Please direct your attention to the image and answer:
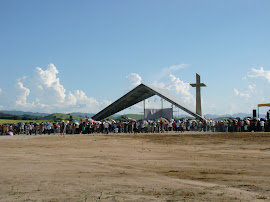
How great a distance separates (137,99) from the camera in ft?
166

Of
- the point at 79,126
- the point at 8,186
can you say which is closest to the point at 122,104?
the point at 79,126

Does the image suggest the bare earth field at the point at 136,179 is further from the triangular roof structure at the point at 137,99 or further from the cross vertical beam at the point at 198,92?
the cross vertical beam at the point at 198,92

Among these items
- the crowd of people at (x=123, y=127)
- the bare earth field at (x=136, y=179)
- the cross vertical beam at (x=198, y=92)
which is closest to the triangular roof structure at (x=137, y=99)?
the cross vertical beam at (x=198, y=92)

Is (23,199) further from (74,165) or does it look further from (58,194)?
(74,165)

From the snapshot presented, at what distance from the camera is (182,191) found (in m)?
6.74

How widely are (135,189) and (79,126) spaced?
2629 cm

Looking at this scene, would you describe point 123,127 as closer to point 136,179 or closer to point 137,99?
point 137,99

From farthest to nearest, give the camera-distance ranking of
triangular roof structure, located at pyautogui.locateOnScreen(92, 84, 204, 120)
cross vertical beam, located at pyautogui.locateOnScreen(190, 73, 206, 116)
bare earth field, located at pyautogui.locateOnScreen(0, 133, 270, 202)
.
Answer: cross vertical beam, located at pyautogui.locateOnScreen(190, 73, 206, 116) → triangular roof structure, located at pyautogui.locateOnScreen(92, 84, 204, 120) → bare earth field, located at pyautogui.locateOnScreen(0, 133, 270, 202)

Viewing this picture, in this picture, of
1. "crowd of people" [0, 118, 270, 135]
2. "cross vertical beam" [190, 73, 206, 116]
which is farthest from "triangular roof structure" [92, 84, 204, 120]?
"crowd of people" [0, 118, 270, 135]

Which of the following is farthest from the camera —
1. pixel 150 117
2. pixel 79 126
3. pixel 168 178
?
pixel 150 117

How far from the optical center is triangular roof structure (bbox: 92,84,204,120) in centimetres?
4247

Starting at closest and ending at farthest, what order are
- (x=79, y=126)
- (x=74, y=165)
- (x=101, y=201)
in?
(x=101, y=201), (x=74, y=165), (x=79, y=126)

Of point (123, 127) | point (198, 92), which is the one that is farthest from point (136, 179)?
point (198, 92)

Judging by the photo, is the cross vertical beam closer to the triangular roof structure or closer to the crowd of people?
the triangular roof structure
